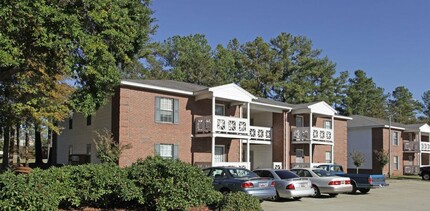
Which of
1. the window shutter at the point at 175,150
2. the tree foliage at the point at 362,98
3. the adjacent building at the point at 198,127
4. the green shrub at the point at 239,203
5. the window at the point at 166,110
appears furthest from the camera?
the tree foliage at the point at 362,98

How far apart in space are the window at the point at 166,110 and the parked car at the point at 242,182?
31.7ft

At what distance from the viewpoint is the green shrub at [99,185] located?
12.5 metres

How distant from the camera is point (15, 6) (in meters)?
13.2

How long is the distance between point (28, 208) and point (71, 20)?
614 cm

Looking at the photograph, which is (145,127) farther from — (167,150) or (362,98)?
(362,98)

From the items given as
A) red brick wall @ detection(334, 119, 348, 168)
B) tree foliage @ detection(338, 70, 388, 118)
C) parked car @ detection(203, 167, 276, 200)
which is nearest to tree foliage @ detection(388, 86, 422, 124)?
tree foliage @ detection(338, 70, 388, 118)

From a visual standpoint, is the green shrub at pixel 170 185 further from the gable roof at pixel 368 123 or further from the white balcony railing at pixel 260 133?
the gable roof at pixel 368 123

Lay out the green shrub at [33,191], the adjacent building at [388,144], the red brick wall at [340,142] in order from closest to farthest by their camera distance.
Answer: the green shrub at [33,191]
the red brick wall at [340,142]
the adjacent building at [388,144]

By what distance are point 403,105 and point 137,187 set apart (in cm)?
8798

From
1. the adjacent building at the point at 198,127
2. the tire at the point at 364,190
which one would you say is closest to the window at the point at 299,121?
the adjacent building at the point at 198,127

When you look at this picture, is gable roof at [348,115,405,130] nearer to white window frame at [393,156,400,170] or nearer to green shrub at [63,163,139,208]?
white window frame at [393,156,400,170]

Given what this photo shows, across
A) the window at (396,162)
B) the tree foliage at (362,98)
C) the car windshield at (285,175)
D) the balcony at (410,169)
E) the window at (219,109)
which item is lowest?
the balcony at (410,169)

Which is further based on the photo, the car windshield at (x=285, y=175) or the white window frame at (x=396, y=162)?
the white window frame at (x=396, y=162)

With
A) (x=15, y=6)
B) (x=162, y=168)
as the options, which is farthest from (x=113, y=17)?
(x=162, y=168)
